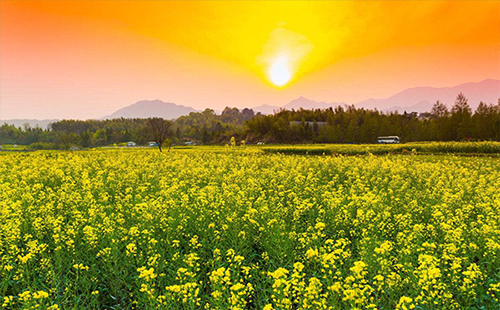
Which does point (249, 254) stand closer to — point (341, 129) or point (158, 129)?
point (158, 129)

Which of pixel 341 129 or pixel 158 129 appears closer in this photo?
pixel 158 129

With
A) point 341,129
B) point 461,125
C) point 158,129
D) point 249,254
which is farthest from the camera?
point 341,129

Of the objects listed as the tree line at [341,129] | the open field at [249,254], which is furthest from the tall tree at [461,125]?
the open field at [249,254]

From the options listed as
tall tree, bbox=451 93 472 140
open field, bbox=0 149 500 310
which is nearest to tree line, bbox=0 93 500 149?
tall tree, bbox=451 93 472 140

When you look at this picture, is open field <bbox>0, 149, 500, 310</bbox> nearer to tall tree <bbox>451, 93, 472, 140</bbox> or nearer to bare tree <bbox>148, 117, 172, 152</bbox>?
bare tree <bbox>148, 117, 172, 152</bbox>

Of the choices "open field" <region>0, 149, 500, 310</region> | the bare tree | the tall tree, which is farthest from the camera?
the tall tree

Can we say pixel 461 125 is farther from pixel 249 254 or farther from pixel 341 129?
pixel 249 254

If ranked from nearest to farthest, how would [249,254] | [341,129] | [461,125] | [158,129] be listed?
[249,254]
[158,129]
[461,125]
[341,129]

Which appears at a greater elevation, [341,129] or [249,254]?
[341,129]

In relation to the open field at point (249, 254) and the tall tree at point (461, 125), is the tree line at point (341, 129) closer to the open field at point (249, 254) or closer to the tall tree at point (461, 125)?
the tall tree at point (461, 125)

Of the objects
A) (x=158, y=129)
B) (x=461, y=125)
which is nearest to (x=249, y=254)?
(x=158, y=129)

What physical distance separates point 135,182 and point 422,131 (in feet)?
239

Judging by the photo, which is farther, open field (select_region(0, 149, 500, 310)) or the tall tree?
the tall tree

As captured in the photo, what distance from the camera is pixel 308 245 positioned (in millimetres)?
6770
